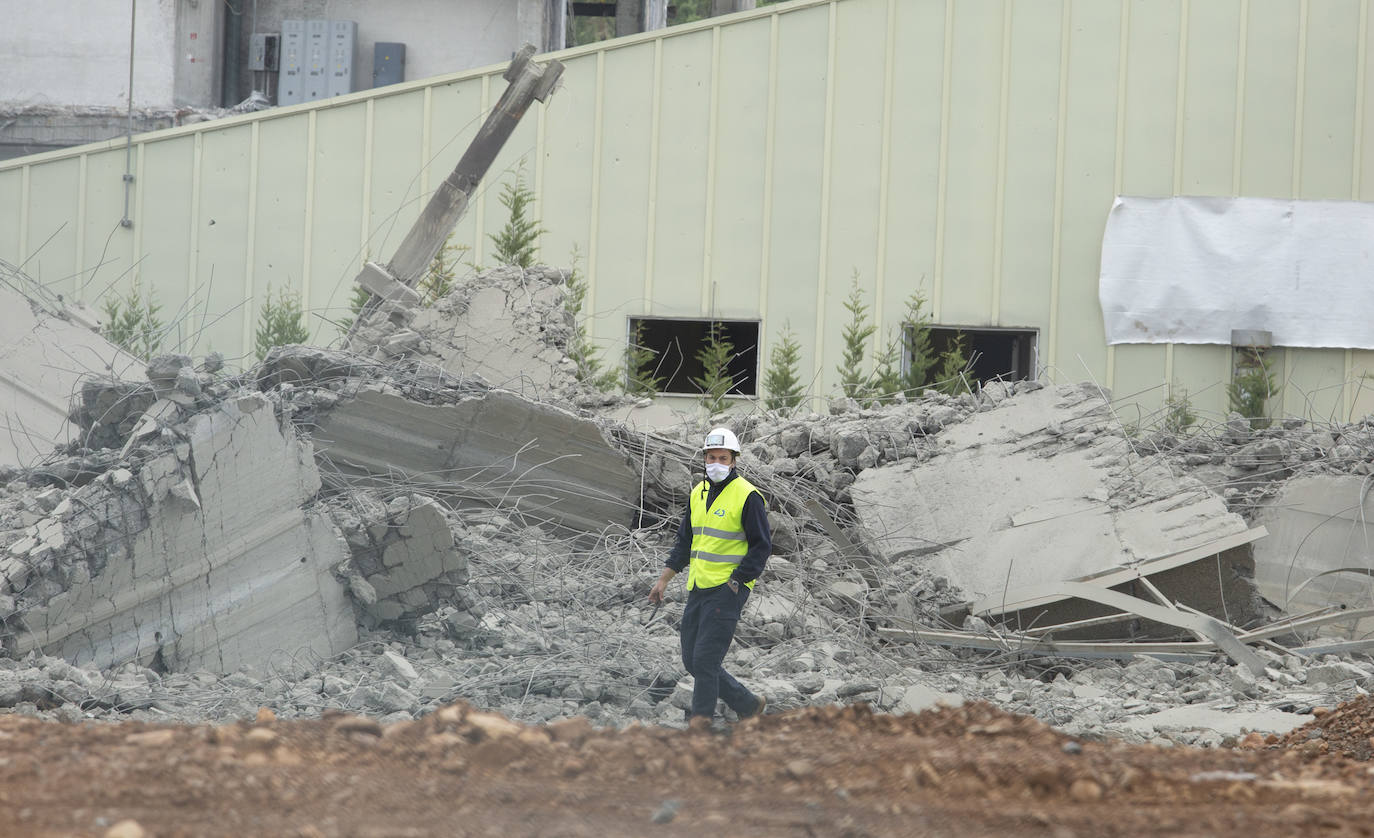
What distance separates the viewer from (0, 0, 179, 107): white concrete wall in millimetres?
15836

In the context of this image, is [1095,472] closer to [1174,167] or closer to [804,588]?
[804,588]

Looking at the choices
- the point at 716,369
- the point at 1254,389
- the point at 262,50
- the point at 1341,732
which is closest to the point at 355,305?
the point at 716,369

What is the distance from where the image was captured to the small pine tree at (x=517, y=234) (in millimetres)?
12562

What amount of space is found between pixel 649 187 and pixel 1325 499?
7396 mm

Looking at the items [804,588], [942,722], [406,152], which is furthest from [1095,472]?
[406,152]

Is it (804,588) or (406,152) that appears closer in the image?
(804,588)

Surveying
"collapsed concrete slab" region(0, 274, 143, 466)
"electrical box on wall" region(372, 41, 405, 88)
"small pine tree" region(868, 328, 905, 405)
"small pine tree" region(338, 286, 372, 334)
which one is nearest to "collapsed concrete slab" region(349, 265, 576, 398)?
"collapsed concrete slab" region(0, 274, 143, 466)

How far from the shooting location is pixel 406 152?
13.6 meters

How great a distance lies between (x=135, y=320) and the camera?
12.9 m

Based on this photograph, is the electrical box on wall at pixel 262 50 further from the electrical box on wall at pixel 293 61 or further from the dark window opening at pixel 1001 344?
the dark window opening at pixel 1001 344

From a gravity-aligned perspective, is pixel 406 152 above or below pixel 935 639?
above

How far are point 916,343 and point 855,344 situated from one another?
67 cm

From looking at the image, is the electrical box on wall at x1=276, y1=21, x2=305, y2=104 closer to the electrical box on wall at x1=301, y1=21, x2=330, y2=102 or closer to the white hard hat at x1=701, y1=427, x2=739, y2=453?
the electrical box on wall at x1=301, y1=21, x2=330, y2=102

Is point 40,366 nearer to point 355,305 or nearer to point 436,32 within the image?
point 355,305
